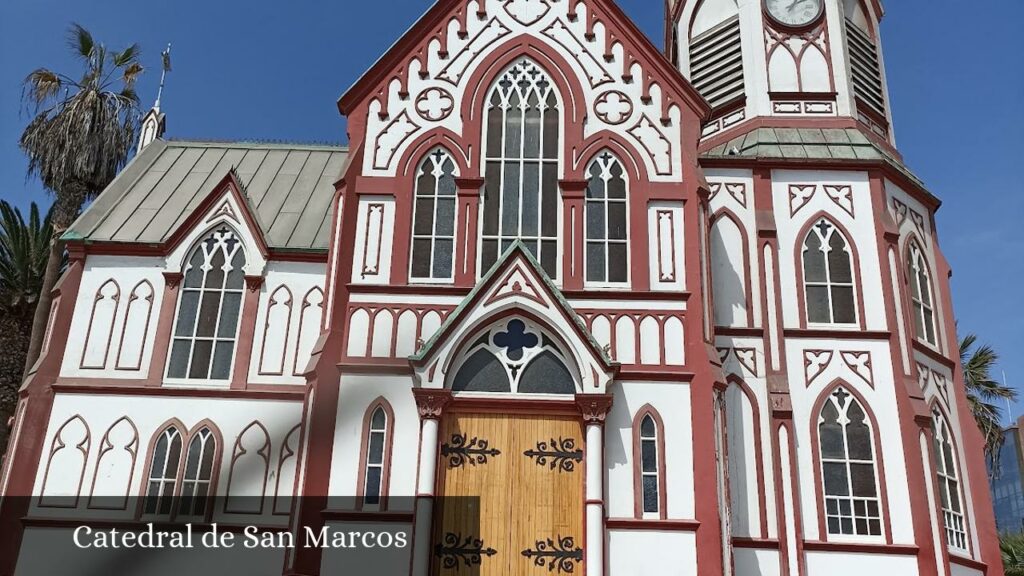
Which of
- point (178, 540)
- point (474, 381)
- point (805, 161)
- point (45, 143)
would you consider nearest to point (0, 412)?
point (45, 143)

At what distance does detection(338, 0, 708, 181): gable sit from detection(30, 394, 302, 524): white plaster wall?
18.3ft

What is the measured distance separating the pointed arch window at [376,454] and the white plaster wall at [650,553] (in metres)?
4.13

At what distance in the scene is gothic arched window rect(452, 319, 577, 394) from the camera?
1720cm

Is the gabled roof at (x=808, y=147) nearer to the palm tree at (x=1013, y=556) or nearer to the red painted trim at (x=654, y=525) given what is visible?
the red painted trim at (x=654, y=525)

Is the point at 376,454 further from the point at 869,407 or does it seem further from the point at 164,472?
the point at 869,407

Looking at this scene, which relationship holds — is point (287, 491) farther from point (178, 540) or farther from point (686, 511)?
point (686, 511)

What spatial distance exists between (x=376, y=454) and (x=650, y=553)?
17.0 ft

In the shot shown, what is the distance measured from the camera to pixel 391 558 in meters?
16.4

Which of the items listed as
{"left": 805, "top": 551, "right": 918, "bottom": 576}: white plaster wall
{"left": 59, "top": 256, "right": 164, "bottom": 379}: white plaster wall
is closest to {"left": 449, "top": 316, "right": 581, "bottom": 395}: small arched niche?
{"left": 805, "top": 551, "right": 918, "bottom": 576}: white plaster wall

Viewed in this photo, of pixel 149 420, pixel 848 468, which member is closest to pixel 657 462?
pixel 848 468

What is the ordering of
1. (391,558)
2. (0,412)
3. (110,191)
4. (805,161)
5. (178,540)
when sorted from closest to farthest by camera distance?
1. (391,558)
2. (178,540)
3. (805,161)
4. (110,191)
5. (0,412)

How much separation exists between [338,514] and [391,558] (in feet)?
4.03

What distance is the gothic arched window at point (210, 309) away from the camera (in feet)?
66.2

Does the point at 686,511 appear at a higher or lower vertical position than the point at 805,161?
lower
